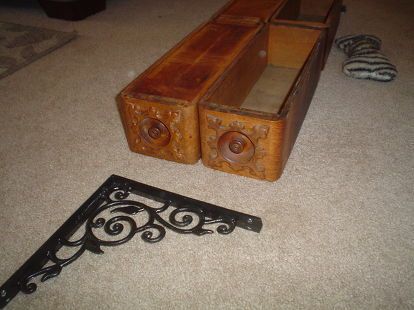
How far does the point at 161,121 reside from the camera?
3.57ft

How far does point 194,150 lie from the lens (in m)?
1.15

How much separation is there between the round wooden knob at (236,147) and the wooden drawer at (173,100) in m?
0.10

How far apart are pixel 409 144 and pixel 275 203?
60 cm

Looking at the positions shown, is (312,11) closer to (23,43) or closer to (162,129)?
(162,129)

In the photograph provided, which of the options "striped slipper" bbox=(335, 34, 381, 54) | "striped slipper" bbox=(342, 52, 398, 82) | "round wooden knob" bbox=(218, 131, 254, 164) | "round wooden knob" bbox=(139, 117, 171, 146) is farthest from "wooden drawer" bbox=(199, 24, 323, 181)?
"striped slipper" bbox=(335, 34, 381, 54)

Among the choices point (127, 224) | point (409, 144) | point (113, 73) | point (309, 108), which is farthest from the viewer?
point (113, 73)

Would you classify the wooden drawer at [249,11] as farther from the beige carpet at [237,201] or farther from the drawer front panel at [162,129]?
the drawer front panel at [162,129]

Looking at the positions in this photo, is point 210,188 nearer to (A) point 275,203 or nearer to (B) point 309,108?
(A) point 275,203

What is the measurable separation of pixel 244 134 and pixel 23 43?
1.81m

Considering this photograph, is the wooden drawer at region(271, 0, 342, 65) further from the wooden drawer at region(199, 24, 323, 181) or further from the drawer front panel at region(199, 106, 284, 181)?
the drawer front panel at region(199, 106, 284, 181)

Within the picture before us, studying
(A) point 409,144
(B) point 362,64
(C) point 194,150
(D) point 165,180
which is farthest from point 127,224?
(B) point 362,64

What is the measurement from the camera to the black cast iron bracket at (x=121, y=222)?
34.5 inches

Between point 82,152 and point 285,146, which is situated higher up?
point 285,146

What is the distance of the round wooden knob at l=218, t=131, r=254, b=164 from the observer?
1.04m
